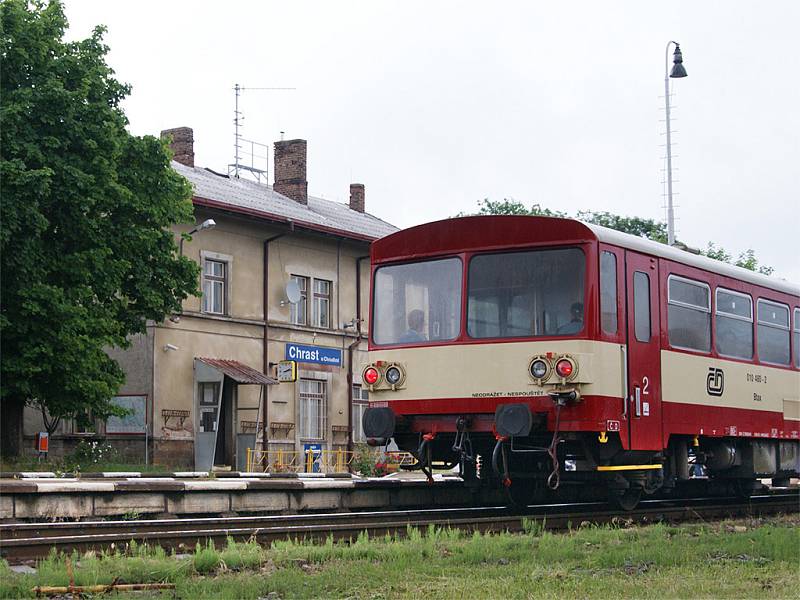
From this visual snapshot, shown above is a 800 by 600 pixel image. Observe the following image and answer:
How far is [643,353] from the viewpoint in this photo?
14.4 m

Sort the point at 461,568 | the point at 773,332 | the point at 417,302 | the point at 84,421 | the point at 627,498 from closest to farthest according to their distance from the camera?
1. the point at 461,568
2. the point at 417,302
3. the point at 627,498
4. the point at 773,332
5. the point at 84,421

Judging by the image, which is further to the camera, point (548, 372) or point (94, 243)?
point (94, 243)

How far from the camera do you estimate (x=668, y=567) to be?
9.41 m

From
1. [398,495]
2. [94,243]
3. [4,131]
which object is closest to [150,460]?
[94,243]

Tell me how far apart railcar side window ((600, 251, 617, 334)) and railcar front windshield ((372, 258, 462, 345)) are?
1673 mm

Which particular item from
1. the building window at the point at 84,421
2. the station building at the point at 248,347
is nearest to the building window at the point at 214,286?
the station building at the point at 248,347

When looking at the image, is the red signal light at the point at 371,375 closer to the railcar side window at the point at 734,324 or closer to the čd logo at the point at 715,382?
the čd logo at the point at 715,382

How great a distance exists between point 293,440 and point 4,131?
527 inches

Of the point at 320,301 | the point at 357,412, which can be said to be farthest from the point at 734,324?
the point at 357,412

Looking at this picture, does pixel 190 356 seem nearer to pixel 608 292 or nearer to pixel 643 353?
pixel 643 353

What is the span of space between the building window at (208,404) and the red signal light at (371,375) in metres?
18.9

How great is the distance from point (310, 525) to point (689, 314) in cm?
578

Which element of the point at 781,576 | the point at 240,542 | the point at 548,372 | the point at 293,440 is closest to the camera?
the point at 781,576

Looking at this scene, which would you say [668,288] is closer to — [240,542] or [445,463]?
[445,463]
